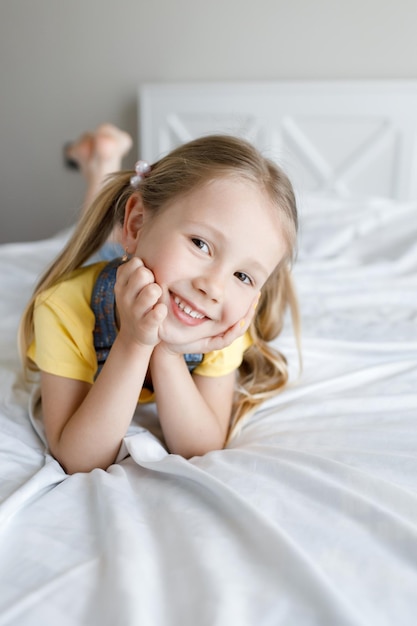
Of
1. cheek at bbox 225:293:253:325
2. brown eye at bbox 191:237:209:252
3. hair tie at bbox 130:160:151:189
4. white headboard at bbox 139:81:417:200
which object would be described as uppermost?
hair tie at bbox 130:160:151:189

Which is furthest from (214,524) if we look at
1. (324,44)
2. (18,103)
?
(18,103)

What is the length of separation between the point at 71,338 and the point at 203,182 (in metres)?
0.30

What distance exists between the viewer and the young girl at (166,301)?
85 cm

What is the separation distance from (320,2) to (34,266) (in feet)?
4.93

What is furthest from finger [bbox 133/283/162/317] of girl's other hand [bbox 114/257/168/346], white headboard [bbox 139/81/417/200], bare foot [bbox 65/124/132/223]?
white headboard [bbox 139/81/417/200]

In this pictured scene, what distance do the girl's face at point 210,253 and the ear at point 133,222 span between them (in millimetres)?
48

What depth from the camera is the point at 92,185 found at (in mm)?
2014

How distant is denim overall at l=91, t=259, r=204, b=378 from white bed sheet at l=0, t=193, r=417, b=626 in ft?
0.41

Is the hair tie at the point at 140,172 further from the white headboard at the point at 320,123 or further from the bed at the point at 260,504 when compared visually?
the white headboard at the point at 320,123

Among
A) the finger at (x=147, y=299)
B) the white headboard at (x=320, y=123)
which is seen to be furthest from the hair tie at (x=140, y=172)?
the white headboard at (x=320, y=123)

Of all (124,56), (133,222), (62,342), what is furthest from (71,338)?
(124,56)

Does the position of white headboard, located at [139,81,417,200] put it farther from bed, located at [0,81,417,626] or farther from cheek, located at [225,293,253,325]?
cheek, located at [225,293,253,325]

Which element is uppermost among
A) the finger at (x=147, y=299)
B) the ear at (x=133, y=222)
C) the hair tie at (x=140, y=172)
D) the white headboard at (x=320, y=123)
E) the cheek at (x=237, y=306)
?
the hair tie at (x=140, y=172)

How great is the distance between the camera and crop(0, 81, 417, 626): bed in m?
0.57
